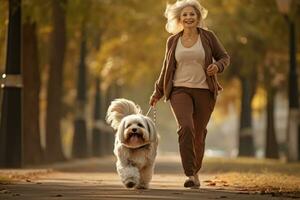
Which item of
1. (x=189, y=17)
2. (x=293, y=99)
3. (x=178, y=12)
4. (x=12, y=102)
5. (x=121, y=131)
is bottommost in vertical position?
(x=121, y=131)

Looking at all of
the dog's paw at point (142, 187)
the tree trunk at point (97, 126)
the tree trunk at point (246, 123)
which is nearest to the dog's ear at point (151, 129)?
the dog's paw at point (142, 187)

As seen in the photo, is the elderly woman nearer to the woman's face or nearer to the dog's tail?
the woman's face

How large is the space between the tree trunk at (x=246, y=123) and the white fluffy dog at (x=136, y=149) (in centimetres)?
2604

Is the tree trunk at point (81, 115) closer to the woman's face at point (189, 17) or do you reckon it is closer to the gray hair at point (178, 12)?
the gray hair at point (178, 12)

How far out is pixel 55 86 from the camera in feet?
90.8

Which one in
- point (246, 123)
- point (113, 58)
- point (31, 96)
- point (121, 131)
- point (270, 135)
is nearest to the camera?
point (121, 131)

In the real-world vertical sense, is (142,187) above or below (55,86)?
below

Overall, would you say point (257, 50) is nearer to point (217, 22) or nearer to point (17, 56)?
point (217, 22)

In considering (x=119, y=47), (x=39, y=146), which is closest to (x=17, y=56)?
(x=39, y=146)

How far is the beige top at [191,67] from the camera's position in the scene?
12.4 m

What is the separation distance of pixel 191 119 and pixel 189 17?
1380 mm

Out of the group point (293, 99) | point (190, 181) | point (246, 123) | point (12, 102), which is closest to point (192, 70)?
point (190, 181)

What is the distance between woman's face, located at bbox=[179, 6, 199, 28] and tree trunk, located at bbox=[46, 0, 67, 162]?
1422 centimetres

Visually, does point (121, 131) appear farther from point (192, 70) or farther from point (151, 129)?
point (192, 70)
